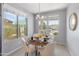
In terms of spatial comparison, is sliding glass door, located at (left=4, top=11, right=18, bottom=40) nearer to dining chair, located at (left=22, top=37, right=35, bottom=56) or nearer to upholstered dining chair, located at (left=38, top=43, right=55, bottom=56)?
dining chair, located at (left=22, top=37, right=35, bottom=56)

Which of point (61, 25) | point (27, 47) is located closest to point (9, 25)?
point (27, 47)

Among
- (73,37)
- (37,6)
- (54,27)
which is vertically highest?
(37,6)

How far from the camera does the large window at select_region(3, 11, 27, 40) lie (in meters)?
2.09

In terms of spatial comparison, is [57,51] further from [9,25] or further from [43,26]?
[9,25]

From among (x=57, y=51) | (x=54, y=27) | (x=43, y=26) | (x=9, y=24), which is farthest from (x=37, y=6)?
(x=57, y=51)

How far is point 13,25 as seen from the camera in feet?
6.93

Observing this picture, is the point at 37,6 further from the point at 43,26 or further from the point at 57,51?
the point at 57,51

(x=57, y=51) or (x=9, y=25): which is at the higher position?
(x=9, y=25)

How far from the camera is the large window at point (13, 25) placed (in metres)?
2.09

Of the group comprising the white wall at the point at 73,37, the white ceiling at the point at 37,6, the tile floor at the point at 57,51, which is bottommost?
the tile floor at the point at 57,51

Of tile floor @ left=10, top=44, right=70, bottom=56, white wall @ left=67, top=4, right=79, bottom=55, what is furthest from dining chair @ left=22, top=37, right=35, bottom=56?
white wall @ left=67, top=4, right=79, bottom=55

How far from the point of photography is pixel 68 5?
6.82 feet

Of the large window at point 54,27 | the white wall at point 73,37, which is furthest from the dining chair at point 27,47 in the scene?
the white wall at point 73,37

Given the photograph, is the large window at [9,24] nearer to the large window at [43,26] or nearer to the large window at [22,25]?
the large window at [22,25]
